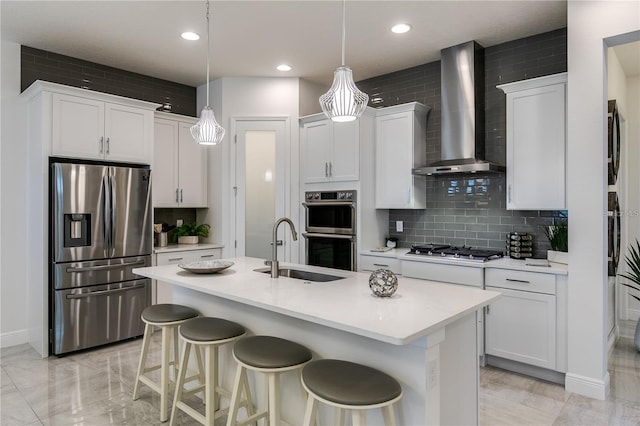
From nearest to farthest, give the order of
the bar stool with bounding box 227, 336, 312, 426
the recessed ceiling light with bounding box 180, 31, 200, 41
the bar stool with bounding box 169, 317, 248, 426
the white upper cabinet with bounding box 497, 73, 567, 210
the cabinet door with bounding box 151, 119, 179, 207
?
1. the bar stool with bounding box 227, 336, 312, 426
2. the bar stool with bounding box 169, 317, 248, 426
3. the white upper cabinet with bounding box 497, 73, 567, 210
4. the recessed ceiling light with bounding box 180, 31, 200, 41
5. the cabinet door with bounding box 151, 119, 179, 207

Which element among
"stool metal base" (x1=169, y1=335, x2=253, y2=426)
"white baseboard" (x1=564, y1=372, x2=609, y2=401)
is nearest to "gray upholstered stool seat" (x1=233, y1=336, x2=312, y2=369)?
"stool metal base" (x1=169, y1=335, x2=253, y2=426)

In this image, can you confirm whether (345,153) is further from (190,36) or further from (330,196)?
(190,36)

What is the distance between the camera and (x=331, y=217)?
4480 millimetres

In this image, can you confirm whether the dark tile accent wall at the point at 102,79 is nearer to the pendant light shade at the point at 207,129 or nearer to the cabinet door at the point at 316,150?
the cabinet door at the point at 316,150

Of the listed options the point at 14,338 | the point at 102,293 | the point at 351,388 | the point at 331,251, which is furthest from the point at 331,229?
the point at 14,338

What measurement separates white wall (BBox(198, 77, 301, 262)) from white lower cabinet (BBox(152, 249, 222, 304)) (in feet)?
1.02

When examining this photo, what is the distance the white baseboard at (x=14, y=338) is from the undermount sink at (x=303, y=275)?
2811 mm

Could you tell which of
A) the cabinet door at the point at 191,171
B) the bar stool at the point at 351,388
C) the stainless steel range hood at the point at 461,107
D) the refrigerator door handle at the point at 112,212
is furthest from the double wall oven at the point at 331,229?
the bar stool at the point at 351,388

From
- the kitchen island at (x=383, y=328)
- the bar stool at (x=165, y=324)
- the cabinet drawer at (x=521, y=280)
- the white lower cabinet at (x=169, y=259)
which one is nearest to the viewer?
the kitchen island at (x=383, y=328)

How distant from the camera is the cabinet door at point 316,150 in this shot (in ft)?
14.9

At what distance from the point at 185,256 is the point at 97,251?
96 cm

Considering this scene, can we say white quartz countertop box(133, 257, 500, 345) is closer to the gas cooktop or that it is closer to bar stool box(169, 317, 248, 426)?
bar stool box(169, 317, 248, 426)

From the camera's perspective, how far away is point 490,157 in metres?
3.97

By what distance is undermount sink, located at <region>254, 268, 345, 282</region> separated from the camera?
2.72 m
